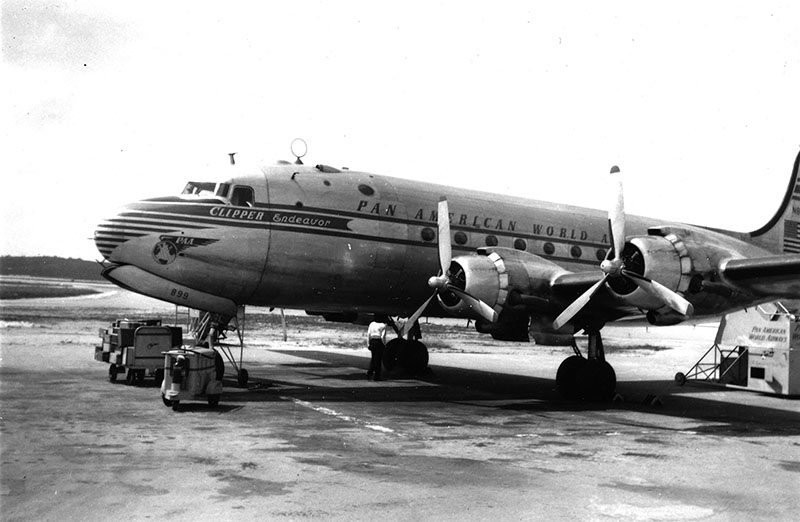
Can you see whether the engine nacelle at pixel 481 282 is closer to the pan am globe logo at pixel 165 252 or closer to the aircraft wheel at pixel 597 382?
the aircraft wheel at pixel 597 382

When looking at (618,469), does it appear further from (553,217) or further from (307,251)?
(553,217)

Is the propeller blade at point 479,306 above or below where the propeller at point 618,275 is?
below

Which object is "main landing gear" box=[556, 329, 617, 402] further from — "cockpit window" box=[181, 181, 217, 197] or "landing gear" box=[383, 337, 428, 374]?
"cockpit window" box=[181, 181, 217, 197]

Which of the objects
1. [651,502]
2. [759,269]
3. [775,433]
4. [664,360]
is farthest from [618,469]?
[664,360]

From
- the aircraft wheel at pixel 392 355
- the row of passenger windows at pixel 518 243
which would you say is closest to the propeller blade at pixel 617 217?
the row of passenger windows at pixel 518 243

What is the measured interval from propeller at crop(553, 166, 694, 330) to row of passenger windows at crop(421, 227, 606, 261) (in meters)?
3.53

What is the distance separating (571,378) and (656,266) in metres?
3.65

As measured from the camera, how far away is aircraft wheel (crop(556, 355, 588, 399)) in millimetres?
15203

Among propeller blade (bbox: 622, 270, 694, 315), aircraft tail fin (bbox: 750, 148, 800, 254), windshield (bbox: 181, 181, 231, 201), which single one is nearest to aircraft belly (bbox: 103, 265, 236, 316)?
windshield (bbox: 181, 181, 231, 201)

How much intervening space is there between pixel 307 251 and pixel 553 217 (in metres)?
6.64

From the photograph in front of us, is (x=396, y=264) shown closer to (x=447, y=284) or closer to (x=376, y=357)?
(x=447, y=284)

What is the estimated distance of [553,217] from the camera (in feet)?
60.2

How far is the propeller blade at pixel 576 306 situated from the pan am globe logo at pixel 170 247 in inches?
269

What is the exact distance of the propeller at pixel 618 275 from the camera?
12328 mm
